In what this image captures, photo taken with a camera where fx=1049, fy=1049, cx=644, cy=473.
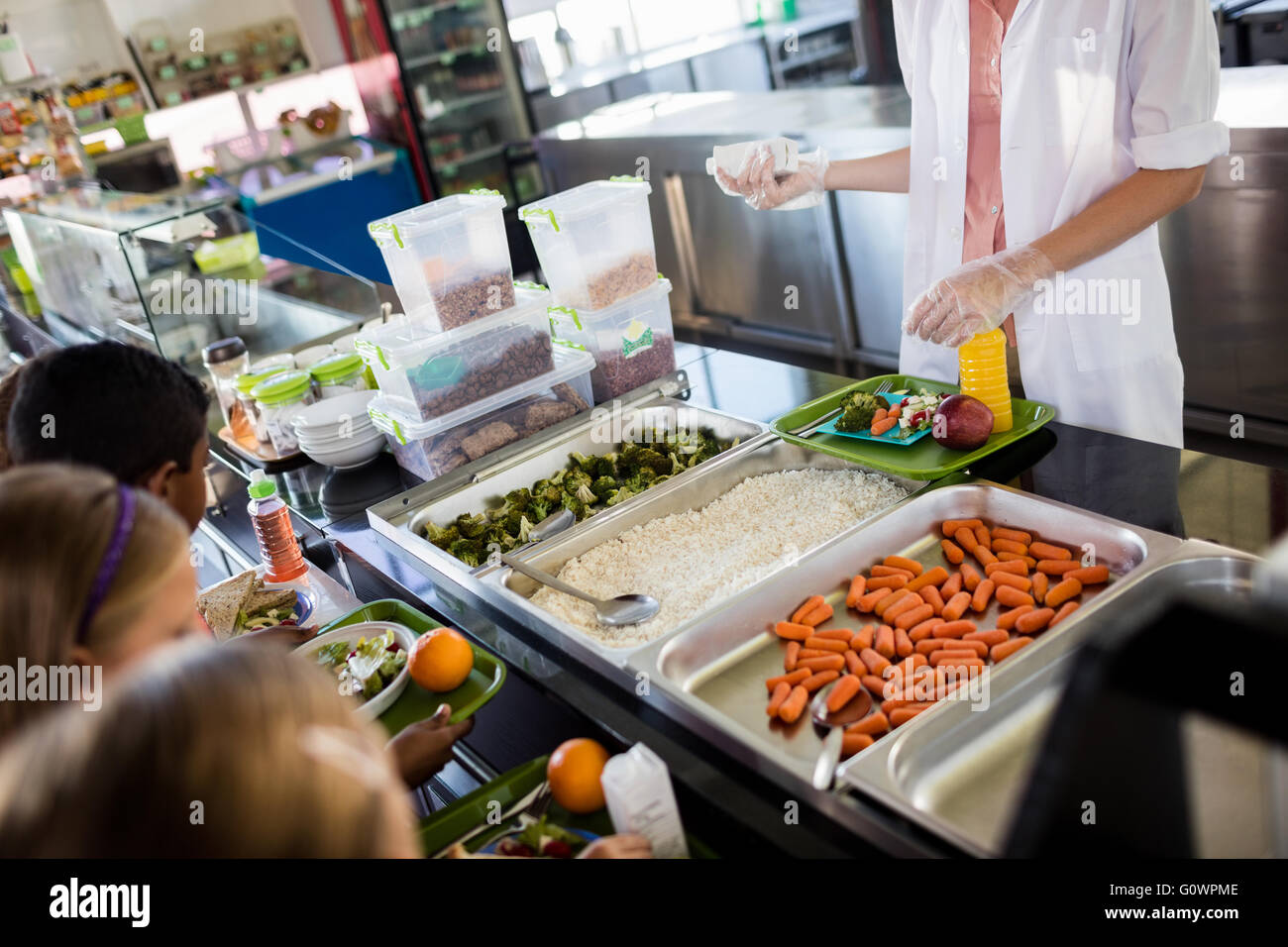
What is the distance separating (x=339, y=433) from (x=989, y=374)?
52.1 inches

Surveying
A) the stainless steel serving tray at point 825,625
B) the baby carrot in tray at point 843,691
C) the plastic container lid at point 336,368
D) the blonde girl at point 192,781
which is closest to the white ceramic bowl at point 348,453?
the plastic container lid at point 336,368

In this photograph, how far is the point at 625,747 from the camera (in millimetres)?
1266

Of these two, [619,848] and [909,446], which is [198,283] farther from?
[619,848]

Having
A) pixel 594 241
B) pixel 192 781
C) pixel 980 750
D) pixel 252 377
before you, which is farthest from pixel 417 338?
pixel 192 781

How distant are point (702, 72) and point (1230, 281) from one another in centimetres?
507

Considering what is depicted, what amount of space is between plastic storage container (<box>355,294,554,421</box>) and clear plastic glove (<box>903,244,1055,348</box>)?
823mm

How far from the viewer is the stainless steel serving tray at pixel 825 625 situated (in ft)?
3.93

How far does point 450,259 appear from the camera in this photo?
2.08 meters

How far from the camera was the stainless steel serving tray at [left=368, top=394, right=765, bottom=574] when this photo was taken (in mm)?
1896

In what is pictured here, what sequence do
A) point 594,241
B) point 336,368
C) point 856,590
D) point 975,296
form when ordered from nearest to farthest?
point 856,590
point 975,296
point 594,241
point 336,368

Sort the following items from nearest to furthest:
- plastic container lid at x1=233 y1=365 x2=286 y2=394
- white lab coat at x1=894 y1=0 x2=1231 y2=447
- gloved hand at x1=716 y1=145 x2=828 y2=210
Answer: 1. white lab coat at x1=894 y1=0 x2=1231 y2=447
2. gloved hand at x1=716 y1=145 x2=828 y2=210
3. plastic container lid at x1=233 y1=365 x2=286 y2=394

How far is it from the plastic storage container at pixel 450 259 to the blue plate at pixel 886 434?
73 centimetres

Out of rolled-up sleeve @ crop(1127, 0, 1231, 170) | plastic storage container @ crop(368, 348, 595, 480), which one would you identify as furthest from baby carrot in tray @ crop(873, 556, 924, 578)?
plastic storage container @ crop(368, 348, 595, 480)

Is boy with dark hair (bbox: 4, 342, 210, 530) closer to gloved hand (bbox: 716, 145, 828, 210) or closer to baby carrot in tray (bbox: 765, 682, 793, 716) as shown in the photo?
baby carrot in tray (bbox: 765, 682, 793, 716)
